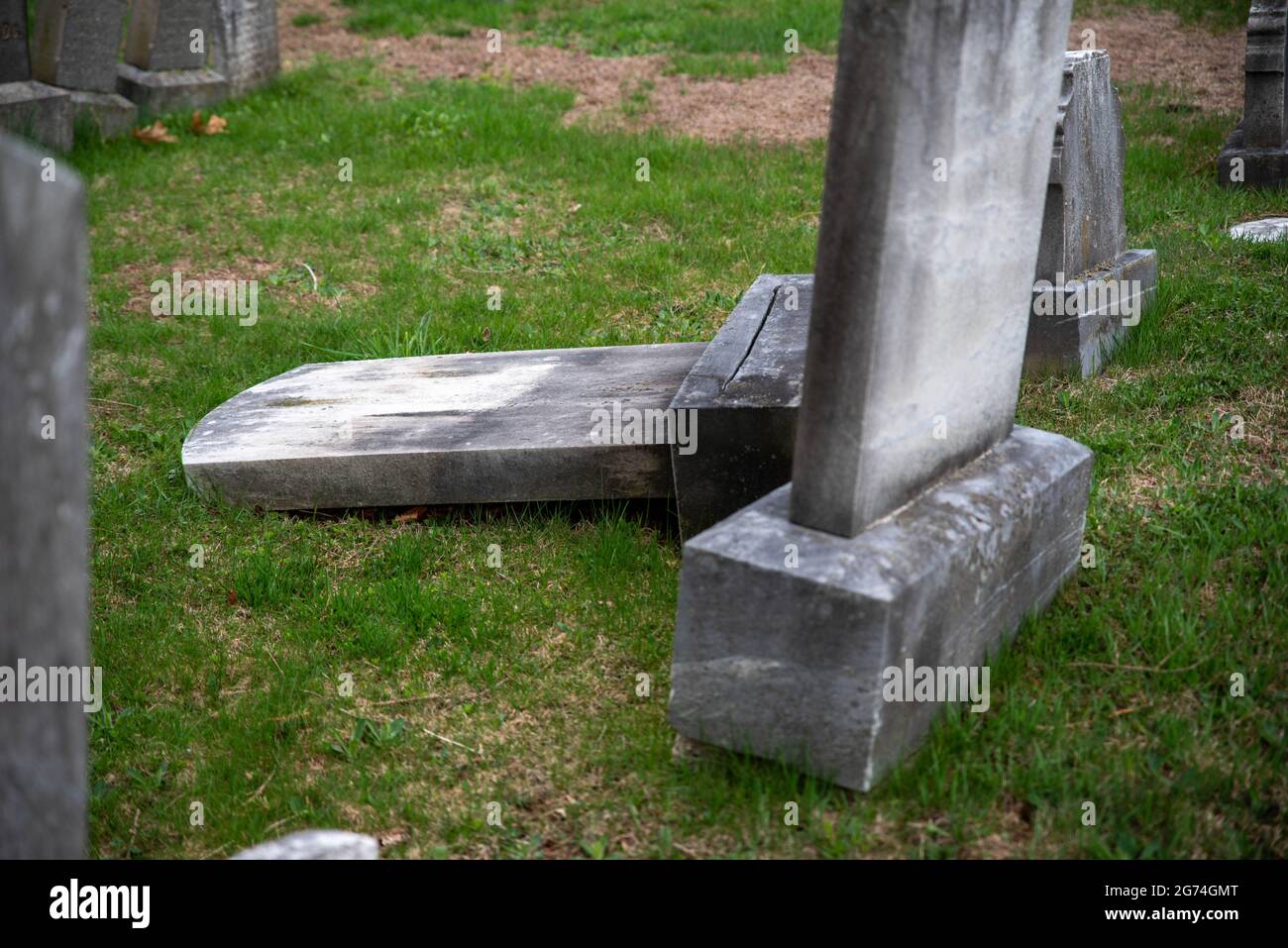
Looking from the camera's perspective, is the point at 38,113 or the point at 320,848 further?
the point at 38,113

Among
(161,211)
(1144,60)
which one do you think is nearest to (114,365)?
(161,211)

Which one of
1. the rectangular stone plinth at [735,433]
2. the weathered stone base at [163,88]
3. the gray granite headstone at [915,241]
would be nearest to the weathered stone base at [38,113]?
the weathered stone base at [163,88]

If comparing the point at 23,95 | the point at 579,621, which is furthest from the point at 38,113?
the point at 579,621

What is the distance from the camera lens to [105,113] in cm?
779

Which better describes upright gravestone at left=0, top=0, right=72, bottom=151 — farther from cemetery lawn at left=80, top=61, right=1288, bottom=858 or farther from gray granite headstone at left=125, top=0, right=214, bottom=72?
cemetery lawn at left=80, top=61, right=1288, bottom=858

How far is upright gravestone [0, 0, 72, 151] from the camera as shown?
7.13 m

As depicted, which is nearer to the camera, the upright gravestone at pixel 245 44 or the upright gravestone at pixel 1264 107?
the upright gravestone at pixel 1264 107

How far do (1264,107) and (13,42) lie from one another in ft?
23.4

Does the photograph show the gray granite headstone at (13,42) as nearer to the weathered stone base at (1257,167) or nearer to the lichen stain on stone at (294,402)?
the lichen stain on stone at (294,402)

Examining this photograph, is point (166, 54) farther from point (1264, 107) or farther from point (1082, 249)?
point (1264, 107)

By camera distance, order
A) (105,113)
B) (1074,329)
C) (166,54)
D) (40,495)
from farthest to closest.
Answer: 1. (166,54)
2. (105,113)
3. (1074,329)
4. (40,495)

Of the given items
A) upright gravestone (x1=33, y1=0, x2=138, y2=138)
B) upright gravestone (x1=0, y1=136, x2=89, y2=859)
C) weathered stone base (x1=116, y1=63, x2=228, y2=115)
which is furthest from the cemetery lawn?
weathered stone base (x1=116, y1=63, x2=228, y2=115)

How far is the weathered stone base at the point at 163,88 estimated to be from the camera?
8117mm

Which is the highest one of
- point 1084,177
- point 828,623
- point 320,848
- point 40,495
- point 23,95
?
A: point 23,95
